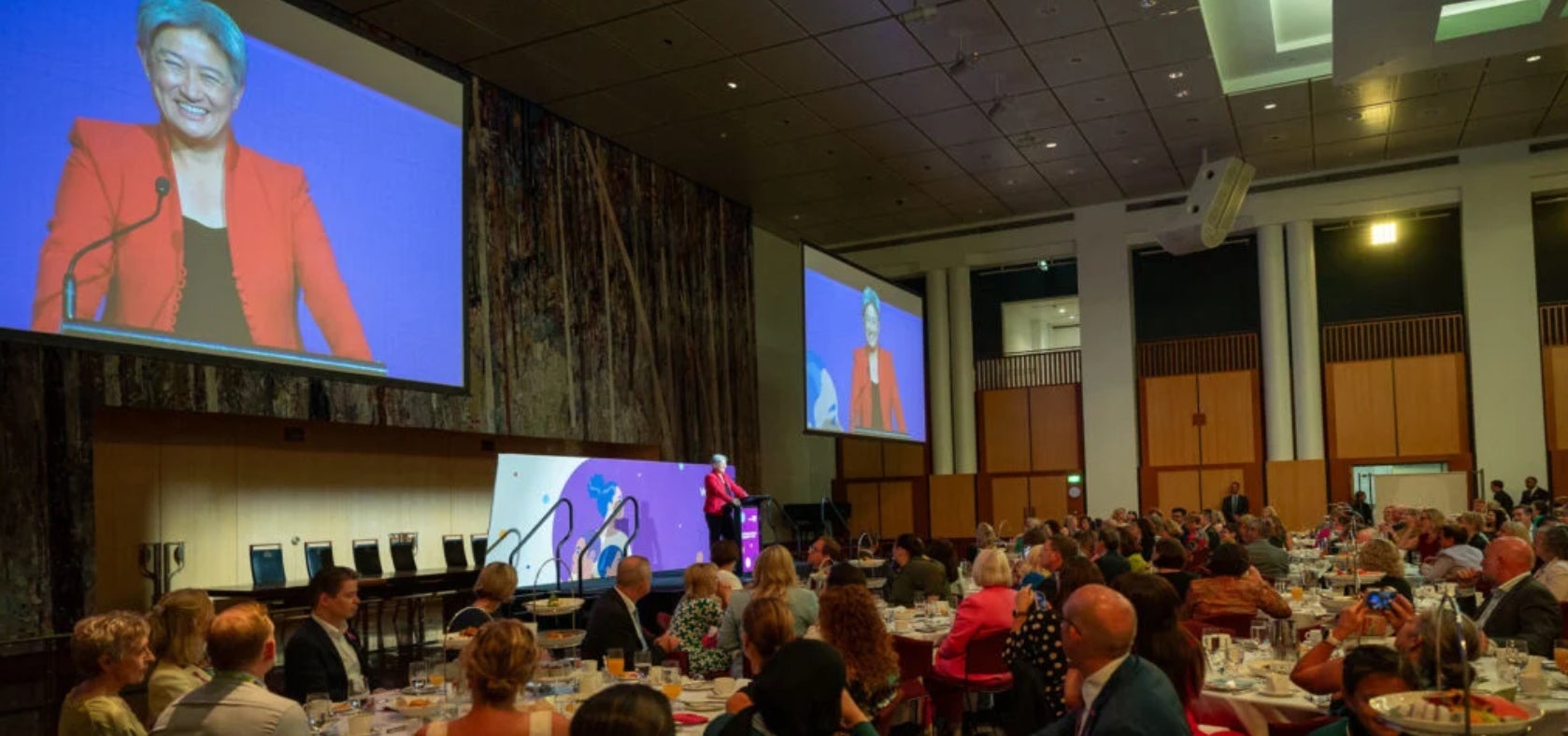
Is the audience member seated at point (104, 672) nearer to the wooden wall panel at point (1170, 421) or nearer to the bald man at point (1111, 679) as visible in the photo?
the bald man at point (1111, 679)

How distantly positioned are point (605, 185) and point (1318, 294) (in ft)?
36.7

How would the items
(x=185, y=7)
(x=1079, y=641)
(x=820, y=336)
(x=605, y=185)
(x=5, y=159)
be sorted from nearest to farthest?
(x=1079, y=641) → (x=5, y=159) → (x=185, y=7) → (x=605, y=185) → (x=820, y=336)

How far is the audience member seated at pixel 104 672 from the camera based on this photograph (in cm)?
336

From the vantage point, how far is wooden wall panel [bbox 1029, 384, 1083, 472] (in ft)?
62.2

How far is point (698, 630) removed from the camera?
18.6ft

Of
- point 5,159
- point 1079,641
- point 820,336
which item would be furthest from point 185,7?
point 820,336

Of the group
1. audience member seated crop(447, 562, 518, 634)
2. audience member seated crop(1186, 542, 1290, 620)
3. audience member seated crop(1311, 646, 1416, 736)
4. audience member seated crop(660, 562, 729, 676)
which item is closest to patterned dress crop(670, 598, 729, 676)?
audience member seated crop(660, 562, 729, 676)

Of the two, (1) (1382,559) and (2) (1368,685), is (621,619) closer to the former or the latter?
(2) (1368,685)

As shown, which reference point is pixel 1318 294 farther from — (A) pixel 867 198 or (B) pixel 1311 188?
(A) pixel 867 198

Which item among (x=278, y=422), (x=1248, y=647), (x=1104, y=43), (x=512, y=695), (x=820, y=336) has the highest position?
(x=1104, y=43)

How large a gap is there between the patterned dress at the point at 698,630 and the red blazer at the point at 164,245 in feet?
12.7

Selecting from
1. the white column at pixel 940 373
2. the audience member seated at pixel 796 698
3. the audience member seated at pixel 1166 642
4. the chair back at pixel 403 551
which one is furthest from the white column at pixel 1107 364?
the audience member seated at pixel 796 698

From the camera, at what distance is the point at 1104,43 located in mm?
11562

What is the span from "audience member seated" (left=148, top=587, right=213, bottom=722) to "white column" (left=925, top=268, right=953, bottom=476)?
16.4 meters
